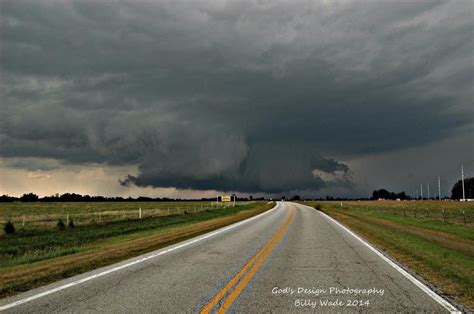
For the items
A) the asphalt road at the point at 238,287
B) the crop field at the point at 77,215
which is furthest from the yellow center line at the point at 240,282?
the crop field at the point at 77,215

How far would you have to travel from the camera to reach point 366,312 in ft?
22.9

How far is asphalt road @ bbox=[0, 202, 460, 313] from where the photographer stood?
23.8 ft

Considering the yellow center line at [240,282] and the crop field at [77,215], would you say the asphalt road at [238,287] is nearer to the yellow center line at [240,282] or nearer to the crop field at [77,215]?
the yellow center line at [240,282]

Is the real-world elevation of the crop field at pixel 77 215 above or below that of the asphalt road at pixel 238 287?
below

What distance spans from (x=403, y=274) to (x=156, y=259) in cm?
721

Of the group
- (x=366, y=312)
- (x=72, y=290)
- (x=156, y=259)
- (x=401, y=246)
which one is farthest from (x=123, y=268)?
(x=401, y=246)

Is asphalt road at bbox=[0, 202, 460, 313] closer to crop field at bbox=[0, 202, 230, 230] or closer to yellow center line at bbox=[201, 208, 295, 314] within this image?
yellow center line at bbox=[201, 208, 295, 314]

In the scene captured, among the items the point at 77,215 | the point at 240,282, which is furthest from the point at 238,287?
the point at 77,215

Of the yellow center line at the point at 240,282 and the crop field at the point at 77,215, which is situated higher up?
the yellow center line at the point at 240,282

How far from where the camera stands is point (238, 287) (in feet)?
28.7

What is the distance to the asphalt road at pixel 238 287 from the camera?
7.25 meters

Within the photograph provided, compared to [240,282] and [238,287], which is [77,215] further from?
[238,287]

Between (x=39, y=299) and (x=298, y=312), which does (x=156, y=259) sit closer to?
(x=39, y=299)

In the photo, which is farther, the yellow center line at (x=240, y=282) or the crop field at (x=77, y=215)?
the crop field at (x=77, y=215)
